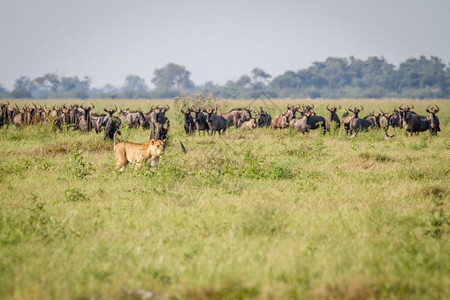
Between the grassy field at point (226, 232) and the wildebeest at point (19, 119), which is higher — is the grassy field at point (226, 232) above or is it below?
below

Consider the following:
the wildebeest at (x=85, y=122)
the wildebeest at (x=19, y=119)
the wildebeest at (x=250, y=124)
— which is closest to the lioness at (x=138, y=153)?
the wildebeest at (x=85, y=122)

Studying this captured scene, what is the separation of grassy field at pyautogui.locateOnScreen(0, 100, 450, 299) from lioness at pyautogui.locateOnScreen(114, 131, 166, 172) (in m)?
0.31

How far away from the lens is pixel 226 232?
7055 mm

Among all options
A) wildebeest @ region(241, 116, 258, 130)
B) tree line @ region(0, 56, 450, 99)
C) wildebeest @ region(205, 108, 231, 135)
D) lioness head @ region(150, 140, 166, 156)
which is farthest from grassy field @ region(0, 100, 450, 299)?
tree line @ region(0, 56, 450, 99)

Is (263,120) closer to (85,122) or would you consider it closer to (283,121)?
(283,121)

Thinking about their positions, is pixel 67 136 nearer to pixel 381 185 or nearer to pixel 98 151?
pixel 98 151

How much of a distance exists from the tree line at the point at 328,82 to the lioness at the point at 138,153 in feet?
285

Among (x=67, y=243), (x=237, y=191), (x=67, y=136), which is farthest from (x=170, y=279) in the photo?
(x=67, y=136)

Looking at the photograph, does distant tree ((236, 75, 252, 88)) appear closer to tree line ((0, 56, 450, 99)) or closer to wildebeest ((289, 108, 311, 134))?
tree line ((0, 56, 450, 99))

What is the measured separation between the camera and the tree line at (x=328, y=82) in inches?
4220

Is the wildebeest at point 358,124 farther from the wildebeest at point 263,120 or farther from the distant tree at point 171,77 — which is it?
the distant tree at point 171,77

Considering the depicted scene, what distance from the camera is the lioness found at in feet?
36.6

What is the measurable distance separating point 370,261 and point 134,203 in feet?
13.9

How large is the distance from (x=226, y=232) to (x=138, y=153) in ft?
15.8
